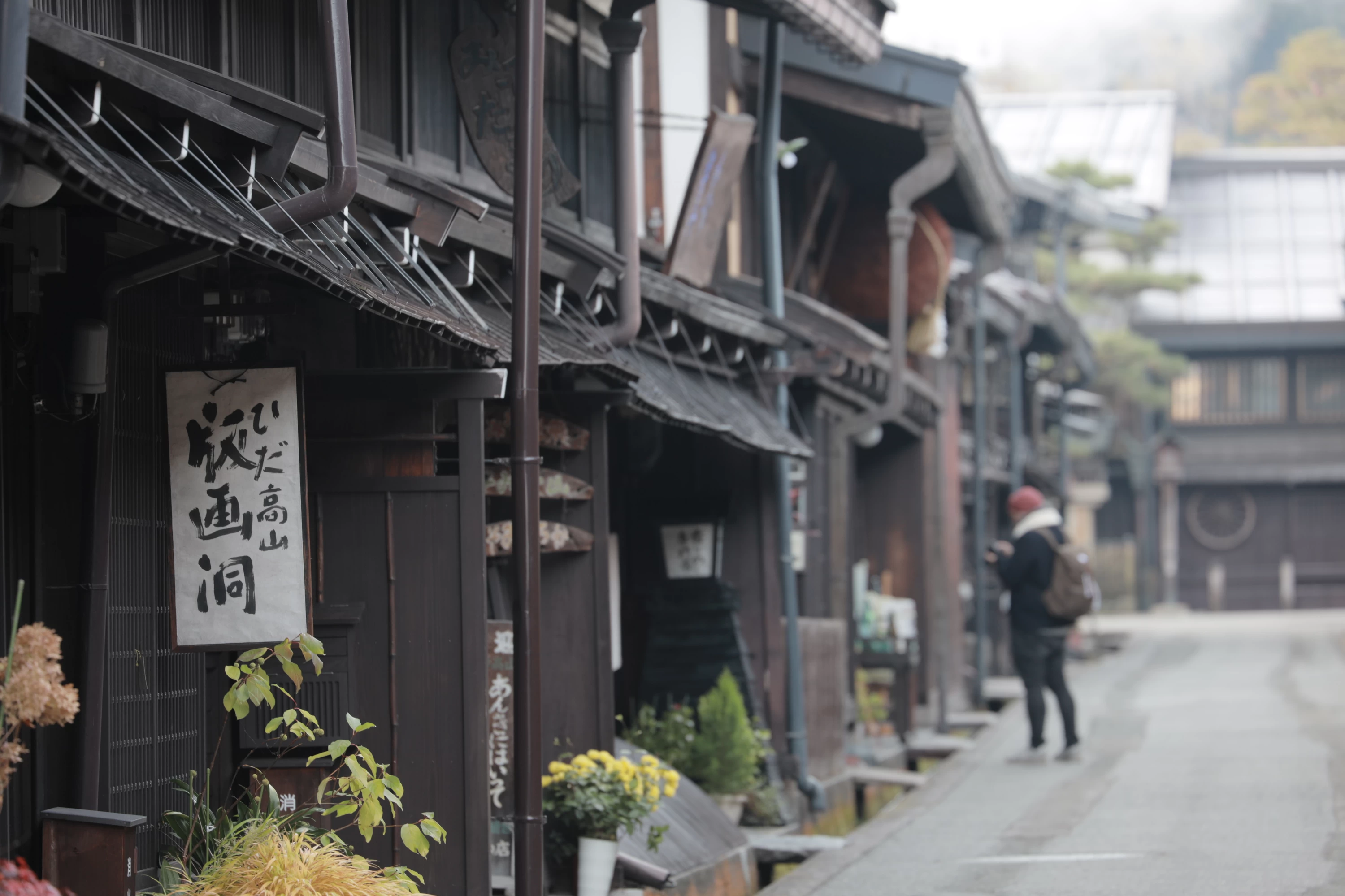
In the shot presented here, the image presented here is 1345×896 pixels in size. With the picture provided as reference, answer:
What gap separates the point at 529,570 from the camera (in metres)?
8.04

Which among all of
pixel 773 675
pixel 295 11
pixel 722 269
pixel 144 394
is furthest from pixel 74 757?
pixel 722 269

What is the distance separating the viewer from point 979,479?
77.3ft

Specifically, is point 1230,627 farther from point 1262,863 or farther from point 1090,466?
point 1262,863

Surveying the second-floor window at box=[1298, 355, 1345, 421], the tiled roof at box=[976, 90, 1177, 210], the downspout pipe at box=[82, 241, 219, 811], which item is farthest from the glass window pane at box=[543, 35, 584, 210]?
the second-floor window at box=[1298, 355, 1345, 421]

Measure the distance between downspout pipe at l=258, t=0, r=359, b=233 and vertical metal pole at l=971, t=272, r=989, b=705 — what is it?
1677 centimetres

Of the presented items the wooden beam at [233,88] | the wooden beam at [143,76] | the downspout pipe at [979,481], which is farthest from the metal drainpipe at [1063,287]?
the wooden beam at [143,76]

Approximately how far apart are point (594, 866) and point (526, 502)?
7.47ft

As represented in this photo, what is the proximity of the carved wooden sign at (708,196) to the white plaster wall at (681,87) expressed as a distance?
121cm

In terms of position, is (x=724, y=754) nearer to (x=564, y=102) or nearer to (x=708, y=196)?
(x=708, y=196)

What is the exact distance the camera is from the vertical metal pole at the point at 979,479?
23219mm

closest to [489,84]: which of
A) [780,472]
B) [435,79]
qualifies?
[435,79]

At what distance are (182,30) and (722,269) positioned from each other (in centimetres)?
881

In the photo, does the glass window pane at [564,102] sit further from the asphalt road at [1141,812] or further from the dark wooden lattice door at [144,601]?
the asphalt road at [1141,812]

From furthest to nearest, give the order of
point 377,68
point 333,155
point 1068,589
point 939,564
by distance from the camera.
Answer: point 939,564 < point 1068,589 < point 377,68 < point 333,155
